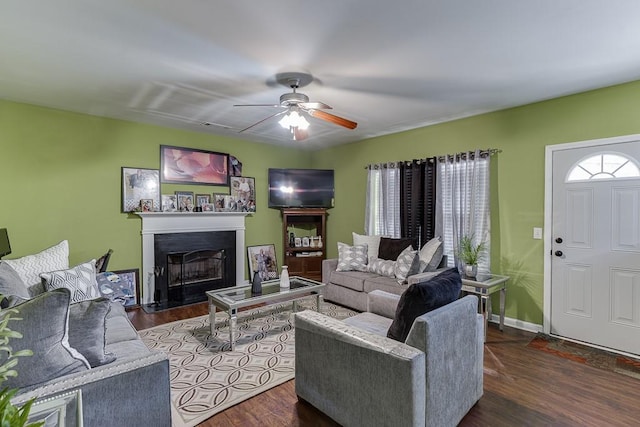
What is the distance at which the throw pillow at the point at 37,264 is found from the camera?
2645 mm

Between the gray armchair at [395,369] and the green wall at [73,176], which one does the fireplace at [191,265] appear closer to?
the green wall at [73,176]

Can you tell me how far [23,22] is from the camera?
6.68 ft

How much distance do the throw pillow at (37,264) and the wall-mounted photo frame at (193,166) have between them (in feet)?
6.20

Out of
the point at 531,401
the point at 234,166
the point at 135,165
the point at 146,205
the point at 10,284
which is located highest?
the point at 234,166

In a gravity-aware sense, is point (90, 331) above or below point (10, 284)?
below

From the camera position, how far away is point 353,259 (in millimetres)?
4531

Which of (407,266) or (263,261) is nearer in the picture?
(407,266)

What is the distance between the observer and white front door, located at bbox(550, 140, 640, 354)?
9.69 feet

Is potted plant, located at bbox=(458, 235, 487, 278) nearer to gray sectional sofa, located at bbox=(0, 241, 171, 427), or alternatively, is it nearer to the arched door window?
the arched door window

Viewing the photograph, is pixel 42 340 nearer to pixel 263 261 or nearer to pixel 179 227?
pixel 179 227

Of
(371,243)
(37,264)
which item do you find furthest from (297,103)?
(37,264)

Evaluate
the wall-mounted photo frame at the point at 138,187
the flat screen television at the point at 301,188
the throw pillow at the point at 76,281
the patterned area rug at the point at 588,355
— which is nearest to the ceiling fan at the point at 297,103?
the throw pillow at the point at 76,281

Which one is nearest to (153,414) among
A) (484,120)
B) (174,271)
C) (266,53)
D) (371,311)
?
(371,311)

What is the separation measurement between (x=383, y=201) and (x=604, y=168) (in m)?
2.67
